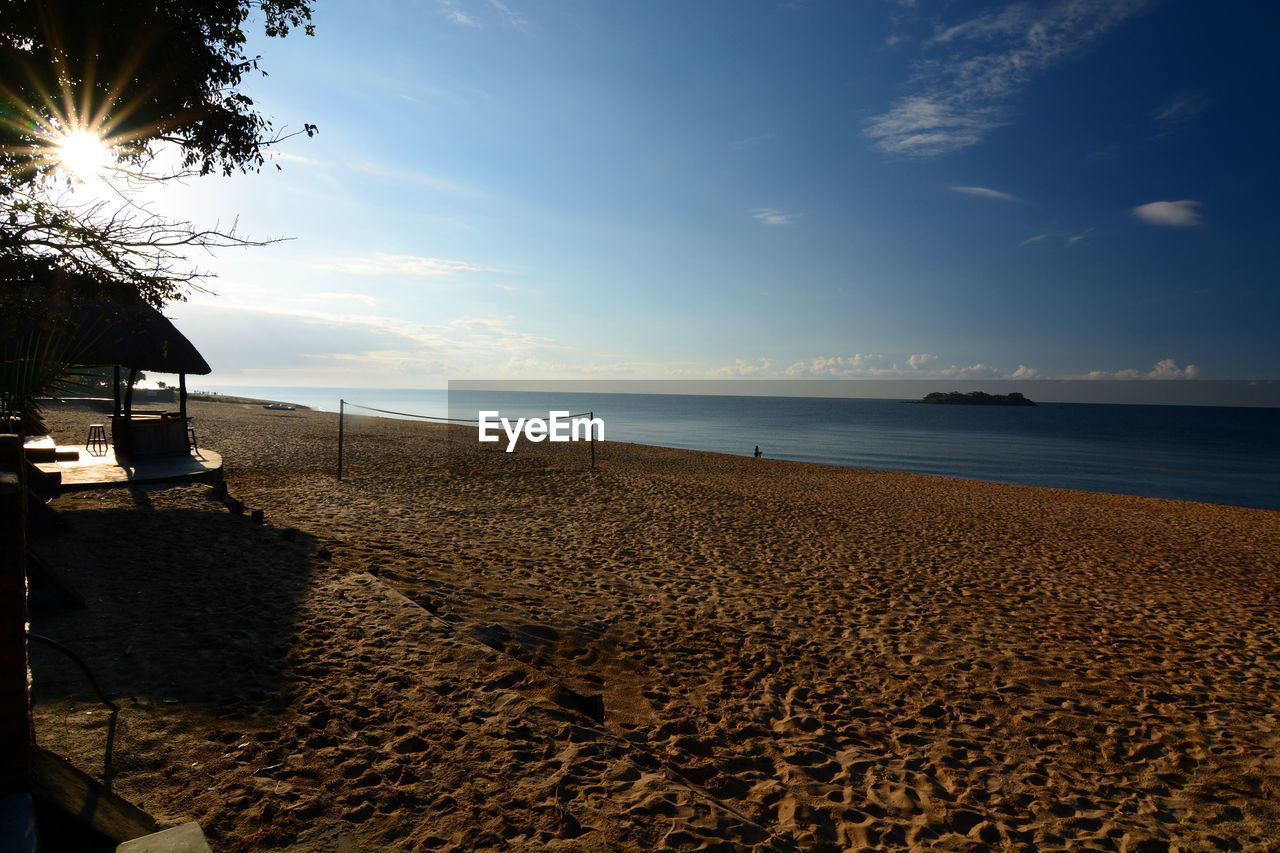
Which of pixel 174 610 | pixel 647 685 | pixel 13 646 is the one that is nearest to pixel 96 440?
pixel 174 610

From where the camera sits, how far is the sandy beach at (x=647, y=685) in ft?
10.1

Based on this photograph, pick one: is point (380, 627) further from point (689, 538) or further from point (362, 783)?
point (689, 538)

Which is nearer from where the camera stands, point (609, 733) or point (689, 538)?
point (609, 733)

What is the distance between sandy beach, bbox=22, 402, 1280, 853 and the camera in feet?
10.1

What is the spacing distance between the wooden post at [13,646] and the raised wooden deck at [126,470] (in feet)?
30.0

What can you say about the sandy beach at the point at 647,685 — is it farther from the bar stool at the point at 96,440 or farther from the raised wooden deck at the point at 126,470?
the bar stool at the point at 96,440

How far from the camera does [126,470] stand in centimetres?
1064

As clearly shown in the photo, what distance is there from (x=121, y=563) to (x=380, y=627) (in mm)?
3386

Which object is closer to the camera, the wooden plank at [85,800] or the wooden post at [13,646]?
the wooden post at [13,646]

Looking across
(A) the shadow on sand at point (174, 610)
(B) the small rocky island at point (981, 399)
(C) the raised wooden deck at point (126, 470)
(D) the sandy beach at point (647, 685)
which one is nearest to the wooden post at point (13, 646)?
(D) the sandy beach at point (647, 685)

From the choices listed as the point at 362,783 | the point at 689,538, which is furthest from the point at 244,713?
the point at 689,538

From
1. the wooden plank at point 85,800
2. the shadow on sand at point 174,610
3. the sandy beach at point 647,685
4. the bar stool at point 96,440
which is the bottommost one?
the sandy beach at point 647,685

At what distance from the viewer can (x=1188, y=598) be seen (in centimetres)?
830

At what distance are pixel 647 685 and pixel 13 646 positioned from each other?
413 centimetres
